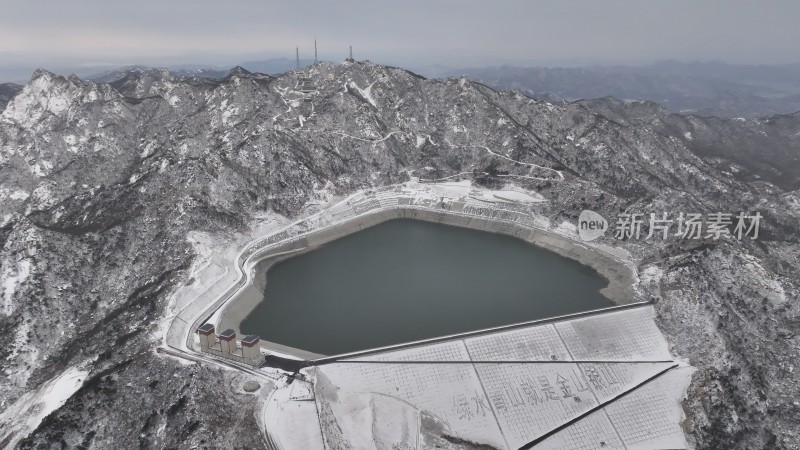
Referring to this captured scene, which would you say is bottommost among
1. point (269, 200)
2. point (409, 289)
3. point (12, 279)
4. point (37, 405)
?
point (37, 405)

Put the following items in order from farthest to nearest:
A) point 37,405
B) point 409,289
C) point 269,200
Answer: point 269,200, point 409,289, point 37,405

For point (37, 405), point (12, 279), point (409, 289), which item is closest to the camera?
point (37, 405)

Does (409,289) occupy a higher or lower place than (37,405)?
higher

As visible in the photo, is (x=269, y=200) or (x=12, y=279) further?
(x=269, y=200)

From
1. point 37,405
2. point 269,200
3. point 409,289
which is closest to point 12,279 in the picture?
point 37,405

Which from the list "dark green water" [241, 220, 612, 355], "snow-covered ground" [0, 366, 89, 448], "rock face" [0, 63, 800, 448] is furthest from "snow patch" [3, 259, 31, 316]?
"dark green water" [241, 220, 612, 355]

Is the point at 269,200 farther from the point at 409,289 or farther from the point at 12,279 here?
the point at 12,279

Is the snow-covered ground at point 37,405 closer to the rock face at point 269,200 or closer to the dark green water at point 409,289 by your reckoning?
the rock face at point 269,200
